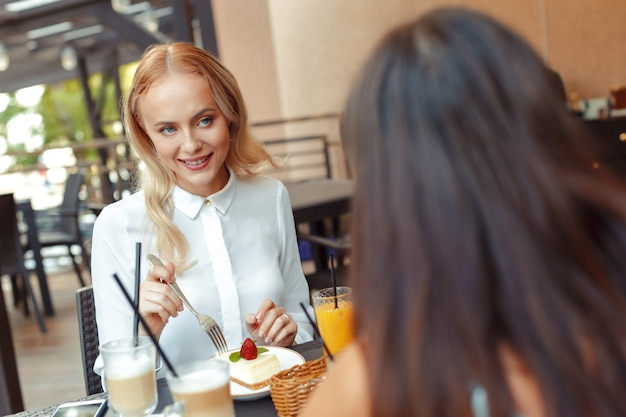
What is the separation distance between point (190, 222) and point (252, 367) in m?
0.56

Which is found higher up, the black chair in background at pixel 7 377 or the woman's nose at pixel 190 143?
the woman's nose at pixel 190 143

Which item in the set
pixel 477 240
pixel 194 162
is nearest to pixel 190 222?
pixel 194 162

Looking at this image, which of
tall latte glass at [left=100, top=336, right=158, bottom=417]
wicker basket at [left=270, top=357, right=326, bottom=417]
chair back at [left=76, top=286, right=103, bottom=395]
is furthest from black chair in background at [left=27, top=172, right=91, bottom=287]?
wicker basket at [left=270, top=357, right=326, bottom=417]

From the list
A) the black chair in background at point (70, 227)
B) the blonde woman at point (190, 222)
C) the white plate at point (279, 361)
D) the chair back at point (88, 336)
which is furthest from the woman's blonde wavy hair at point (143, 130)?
the black chair in background at point (70, 227)

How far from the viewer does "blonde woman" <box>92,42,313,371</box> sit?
164 cm

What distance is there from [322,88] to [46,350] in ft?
13.2

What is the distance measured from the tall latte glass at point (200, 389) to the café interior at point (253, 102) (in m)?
0.20

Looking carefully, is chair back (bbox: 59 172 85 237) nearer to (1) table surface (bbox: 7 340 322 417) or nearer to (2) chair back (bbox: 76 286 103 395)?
(2) chair back (bbox: 76 286 103 395)

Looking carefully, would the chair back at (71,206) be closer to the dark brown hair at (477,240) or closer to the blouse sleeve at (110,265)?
the blouse sleeve at (110,265)

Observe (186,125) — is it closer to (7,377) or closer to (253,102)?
(7,377)

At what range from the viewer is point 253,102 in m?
8.08

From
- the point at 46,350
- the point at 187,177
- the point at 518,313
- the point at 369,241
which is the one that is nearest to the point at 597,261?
the point at 518,313

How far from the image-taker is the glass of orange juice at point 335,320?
1296 millimetres

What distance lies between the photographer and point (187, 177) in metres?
1.68
